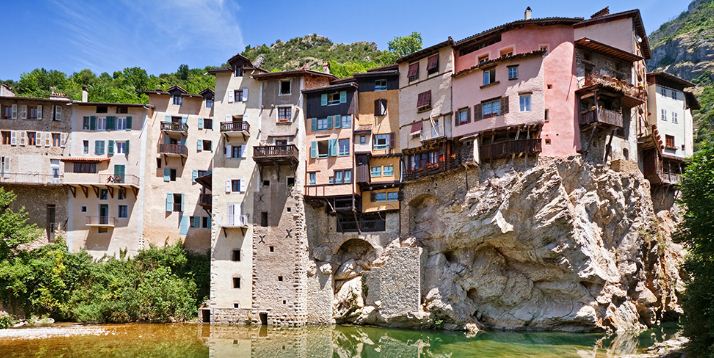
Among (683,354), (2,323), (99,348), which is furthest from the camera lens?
(2,323)

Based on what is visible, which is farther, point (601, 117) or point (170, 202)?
point (170, 202)

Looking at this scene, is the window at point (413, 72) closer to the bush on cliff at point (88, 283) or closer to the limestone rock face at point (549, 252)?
the limestone rock face at point (549, 252)

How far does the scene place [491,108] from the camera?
41.0m

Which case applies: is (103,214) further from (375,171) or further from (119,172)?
(375,171)

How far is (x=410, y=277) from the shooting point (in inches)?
1676

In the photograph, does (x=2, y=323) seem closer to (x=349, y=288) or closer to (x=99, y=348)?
(x=99, y=348)

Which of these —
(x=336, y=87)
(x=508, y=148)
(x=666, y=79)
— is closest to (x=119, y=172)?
(x=336, y=87)

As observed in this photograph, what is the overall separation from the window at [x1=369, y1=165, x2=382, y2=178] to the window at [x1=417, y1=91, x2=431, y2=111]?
18.8 ft

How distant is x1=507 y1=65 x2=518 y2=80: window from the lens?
40.3 m

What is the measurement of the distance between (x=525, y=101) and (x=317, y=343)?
2153cm

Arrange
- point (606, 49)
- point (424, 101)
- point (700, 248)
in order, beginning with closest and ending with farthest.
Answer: point (700, 248)
point (606, 49)
point (424, 101)

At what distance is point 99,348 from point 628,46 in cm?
4190

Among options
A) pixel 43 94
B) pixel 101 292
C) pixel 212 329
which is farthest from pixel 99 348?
pixel 43 94

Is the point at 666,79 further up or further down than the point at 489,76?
further up
